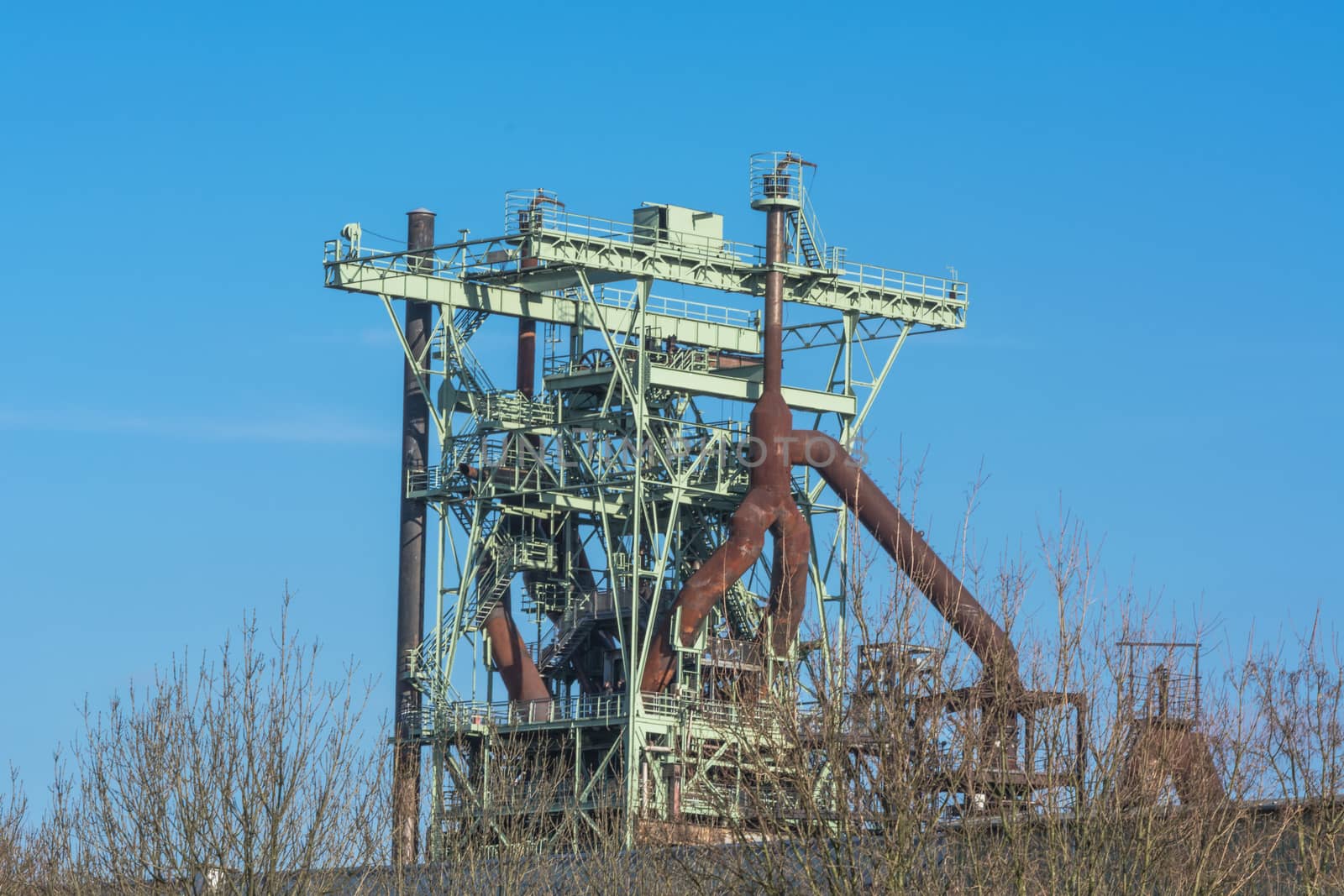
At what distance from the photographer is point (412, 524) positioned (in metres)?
77.8

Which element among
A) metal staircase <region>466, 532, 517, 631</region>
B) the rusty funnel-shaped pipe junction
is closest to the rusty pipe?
the rusty funnel-shaped pipe junction

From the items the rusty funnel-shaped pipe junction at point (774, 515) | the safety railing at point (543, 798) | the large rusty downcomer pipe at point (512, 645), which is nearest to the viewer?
the safety railing at point (543, 798)

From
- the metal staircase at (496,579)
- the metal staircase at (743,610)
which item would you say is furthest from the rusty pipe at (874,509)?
the metal staircase at (496,579)

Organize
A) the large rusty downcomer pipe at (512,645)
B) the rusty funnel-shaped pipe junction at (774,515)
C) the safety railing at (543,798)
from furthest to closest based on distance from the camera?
1. the large rusty downcomer pipe at (512,645)
2. the rusty funnel-shaped pipe junction at (774,515)
3. the safety railing at (543,798)

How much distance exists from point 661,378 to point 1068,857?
3266 centimetres

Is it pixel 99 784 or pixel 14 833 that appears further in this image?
pixel 14 833

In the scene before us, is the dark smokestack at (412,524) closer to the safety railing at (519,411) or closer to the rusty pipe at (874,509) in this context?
the safety railing at (519,411)

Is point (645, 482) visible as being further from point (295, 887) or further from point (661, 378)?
point (295, 887)

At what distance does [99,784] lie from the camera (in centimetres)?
4631

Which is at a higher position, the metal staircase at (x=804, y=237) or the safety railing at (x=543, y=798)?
the metal staircase at (x=804, y=237)

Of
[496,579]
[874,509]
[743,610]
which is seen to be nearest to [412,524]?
[496,579]

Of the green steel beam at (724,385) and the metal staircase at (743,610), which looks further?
the metal staircase at (743,610)

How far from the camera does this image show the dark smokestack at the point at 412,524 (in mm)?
75875

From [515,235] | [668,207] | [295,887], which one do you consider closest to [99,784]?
[295,887]
